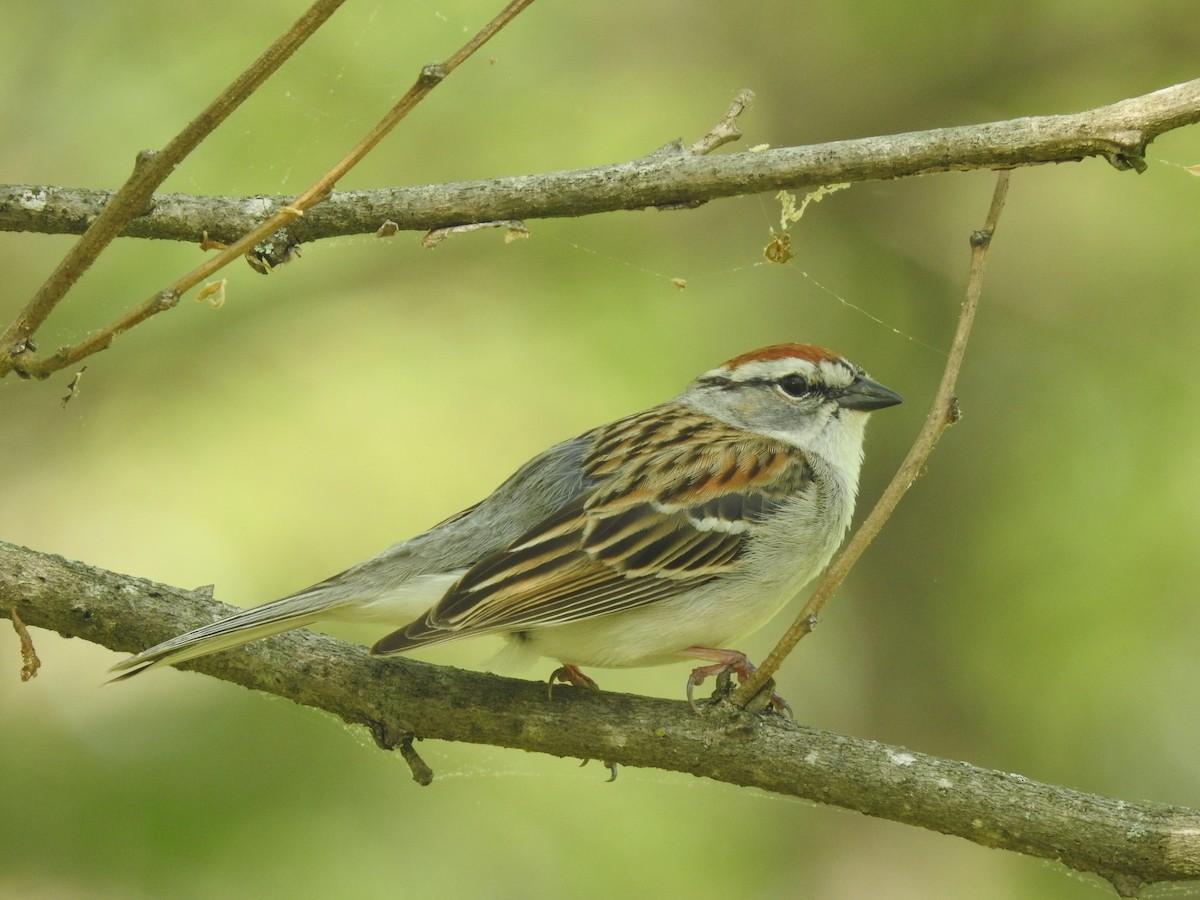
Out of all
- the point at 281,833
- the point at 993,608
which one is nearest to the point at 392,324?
the point at 281,833

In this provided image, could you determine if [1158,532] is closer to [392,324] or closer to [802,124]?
[802,124]

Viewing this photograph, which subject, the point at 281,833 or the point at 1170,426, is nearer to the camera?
the point at 281,833

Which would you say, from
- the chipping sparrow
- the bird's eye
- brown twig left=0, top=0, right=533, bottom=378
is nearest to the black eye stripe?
the bird's eye

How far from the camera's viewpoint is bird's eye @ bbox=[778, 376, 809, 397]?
14.3ft

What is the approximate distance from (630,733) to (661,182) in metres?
1.25

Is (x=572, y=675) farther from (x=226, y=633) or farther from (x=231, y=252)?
(x=231, y=252)

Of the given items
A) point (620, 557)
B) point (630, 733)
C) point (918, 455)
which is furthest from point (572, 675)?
point (918, 455)

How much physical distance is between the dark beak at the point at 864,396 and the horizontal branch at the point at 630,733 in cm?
155

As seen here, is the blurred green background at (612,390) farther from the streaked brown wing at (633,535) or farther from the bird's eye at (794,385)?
the streaked brown wing at (633,535)

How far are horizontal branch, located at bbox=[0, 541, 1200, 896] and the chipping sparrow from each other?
15 cm

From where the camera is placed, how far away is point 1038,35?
20.8ft

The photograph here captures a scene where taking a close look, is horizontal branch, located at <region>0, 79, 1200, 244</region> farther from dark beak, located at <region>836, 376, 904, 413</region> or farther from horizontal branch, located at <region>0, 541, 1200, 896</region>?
dark beak, located at <region>836, 376, 904, 413</region>

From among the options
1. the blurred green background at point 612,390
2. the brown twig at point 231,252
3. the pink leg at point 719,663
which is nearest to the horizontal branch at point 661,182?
the brown twig at point 231,252

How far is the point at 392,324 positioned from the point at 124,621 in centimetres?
388
